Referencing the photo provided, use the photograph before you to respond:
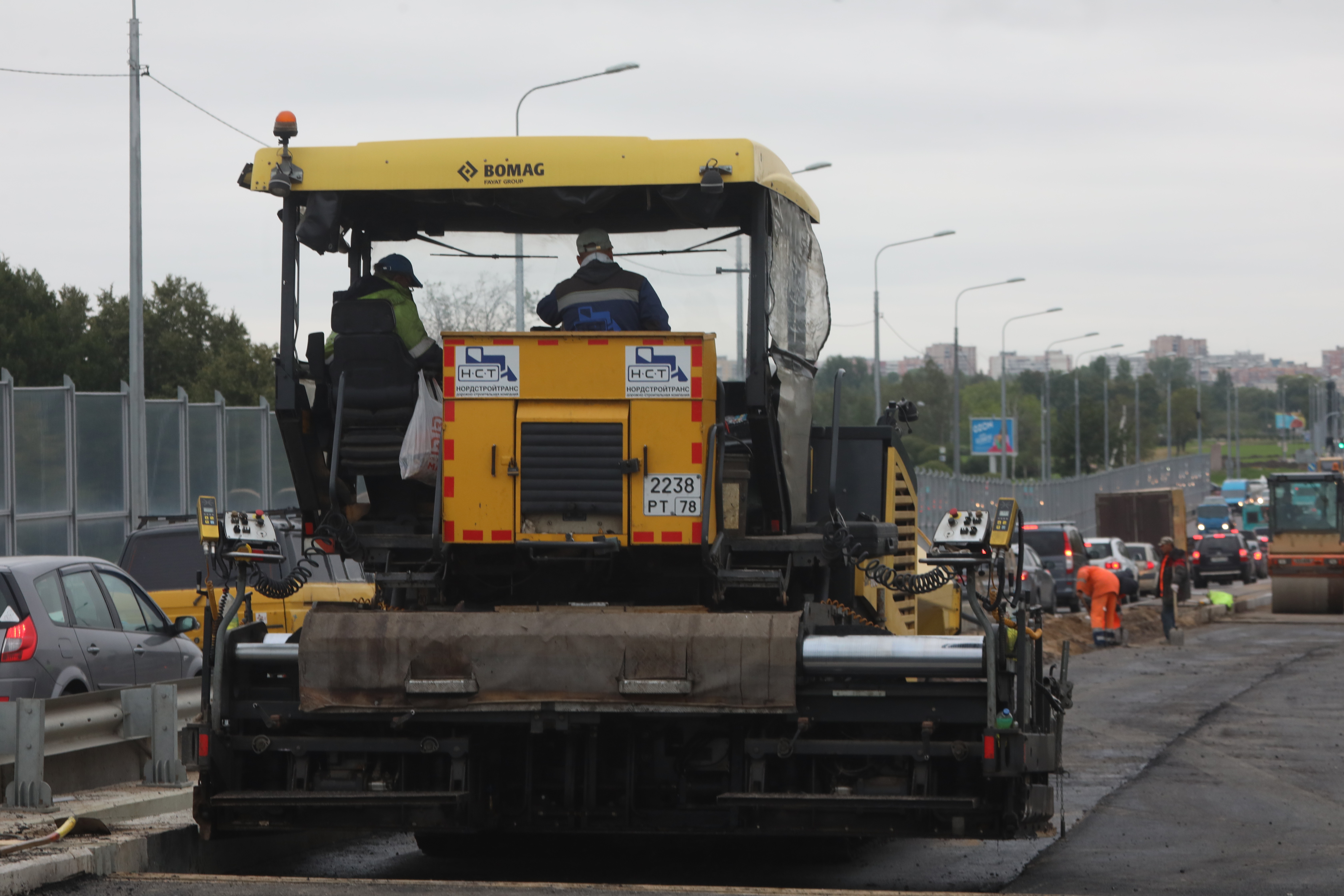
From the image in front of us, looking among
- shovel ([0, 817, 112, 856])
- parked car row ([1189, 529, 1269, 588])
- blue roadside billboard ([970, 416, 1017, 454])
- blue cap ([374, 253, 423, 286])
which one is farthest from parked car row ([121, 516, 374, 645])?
blue roadside billboard ([970, 416, 1017, 454])

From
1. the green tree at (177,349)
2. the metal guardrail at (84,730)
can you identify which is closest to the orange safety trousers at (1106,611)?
the metal guardrail at (84,730)

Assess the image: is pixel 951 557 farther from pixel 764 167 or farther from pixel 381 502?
pixel 381 502

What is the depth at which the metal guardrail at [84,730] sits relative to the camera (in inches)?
364

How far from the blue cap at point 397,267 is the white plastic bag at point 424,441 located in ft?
2.35

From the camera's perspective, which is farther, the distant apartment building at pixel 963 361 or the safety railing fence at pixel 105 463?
the distant apartment building at pixel 963 361

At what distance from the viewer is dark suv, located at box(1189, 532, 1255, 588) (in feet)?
180

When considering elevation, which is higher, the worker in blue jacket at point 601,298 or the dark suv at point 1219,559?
the worker in blue jacket at point 601,298

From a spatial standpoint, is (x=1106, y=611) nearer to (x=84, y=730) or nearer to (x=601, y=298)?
(x=84, y=730)

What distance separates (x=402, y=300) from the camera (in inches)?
336

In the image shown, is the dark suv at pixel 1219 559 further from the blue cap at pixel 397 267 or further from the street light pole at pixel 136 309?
the blue cap at pixel 397 267

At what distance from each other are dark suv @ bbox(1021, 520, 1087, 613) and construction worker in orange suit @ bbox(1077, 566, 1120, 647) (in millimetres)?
8945

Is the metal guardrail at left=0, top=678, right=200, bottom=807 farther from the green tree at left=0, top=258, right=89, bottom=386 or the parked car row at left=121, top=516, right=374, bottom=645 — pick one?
the green tree at left=0, top=258, right=89, bottom=386

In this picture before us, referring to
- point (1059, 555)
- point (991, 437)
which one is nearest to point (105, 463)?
point (1059, 555)

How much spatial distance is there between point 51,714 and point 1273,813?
742cm
